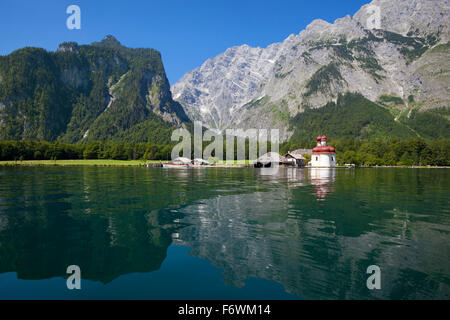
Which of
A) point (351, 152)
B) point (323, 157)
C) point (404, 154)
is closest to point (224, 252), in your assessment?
point (323, 157)

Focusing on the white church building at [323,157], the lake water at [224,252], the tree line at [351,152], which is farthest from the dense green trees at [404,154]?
the lake water at [224,252]

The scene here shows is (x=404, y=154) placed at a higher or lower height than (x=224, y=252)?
higher

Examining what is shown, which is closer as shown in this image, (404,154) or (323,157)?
(323,157)

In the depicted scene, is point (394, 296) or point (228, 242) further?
point (228, 242)

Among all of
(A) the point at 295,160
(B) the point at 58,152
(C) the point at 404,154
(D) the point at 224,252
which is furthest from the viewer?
(B) the point at 58,152

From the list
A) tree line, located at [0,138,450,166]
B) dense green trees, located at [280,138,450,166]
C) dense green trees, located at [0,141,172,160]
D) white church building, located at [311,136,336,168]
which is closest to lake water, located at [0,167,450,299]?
white church building, located at [311,136,336,168]

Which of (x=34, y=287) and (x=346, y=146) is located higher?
(x=346, y=146)

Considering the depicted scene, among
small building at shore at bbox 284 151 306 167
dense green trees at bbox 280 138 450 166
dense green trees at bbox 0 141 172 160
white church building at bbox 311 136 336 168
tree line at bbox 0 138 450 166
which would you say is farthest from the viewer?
small building at shore at bbox 284 151 306 167

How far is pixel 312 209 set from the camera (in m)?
25.5

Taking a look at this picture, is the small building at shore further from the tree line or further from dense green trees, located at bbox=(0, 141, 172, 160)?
dense green trees, located at bbox=(0, 141, 172, 160)

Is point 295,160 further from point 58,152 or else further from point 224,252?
point 224,252

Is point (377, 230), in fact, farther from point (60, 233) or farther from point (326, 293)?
point (60, 233)

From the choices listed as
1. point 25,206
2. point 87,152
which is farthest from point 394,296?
point 87,152

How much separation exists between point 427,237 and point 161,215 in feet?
60.2
